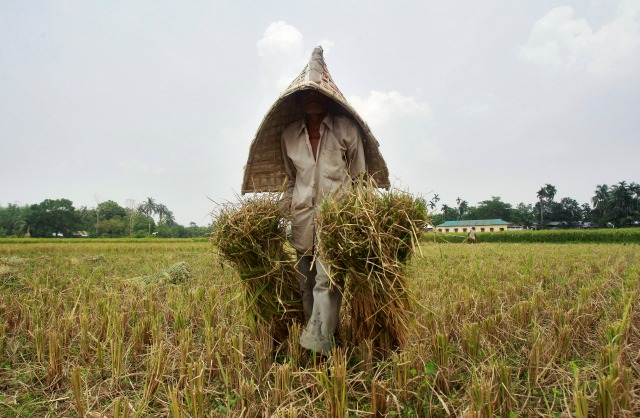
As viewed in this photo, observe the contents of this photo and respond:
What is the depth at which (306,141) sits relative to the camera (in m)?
2.51

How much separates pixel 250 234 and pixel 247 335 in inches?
31.3

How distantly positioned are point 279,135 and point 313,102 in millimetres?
437

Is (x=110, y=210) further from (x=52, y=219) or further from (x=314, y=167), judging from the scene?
(x=314, y=167)

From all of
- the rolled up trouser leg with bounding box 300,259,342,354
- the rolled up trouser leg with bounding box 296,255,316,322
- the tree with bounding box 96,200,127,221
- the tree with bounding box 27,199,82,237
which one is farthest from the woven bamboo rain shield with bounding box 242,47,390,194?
the tree with bounding box 96,200,127,221

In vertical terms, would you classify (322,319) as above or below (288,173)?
below

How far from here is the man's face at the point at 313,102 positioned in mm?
2514

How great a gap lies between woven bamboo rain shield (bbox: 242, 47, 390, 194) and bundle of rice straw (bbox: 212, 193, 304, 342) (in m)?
0.24

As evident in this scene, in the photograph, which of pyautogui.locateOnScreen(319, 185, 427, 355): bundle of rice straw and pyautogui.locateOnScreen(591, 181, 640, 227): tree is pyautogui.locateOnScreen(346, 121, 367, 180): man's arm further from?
pyautogui.locateOnScreen(591, 181, 640, 227): tree

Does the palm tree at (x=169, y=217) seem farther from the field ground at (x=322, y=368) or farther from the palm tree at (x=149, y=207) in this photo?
the field ground at (x=322, y=368)

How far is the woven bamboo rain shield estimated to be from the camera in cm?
244

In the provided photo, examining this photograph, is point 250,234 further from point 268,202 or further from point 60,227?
point 60,227

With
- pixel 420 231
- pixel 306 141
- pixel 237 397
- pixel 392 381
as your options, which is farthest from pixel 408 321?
pixel 306 141

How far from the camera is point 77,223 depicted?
58.1 m

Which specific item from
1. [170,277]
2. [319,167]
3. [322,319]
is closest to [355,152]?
[319,167]
